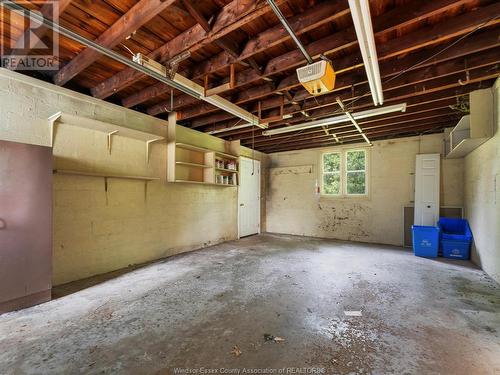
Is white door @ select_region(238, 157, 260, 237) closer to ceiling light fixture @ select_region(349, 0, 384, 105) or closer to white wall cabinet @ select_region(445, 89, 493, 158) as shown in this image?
ceiling light fixture @ select_region(349, 0, 384, 105)

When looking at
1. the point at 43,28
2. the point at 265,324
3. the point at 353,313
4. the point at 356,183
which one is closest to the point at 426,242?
the point at 356,183

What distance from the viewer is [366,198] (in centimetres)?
595

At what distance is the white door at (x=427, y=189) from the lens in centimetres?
504

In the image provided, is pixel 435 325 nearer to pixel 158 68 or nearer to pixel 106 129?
pixel 158 68

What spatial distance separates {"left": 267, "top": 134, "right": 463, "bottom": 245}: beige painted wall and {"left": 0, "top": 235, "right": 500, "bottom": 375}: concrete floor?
2.15 metres

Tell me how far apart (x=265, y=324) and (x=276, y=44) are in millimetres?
2739

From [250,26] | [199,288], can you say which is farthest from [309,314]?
[250,26]

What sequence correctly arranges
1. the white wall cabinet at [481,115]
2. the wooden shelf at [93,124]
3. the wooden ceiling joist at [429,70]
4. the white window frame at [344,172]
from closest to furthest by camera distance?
the wooden ceiling joist at [429,70]
the wooden shelf at [93,124]
the white wall cabinet at [481,115]
the white window frame at [344,172]

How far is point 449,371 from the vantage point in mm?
1557

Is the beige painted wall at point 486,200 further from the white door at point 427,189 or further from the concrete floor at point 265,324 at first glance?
the white door at point 427,189

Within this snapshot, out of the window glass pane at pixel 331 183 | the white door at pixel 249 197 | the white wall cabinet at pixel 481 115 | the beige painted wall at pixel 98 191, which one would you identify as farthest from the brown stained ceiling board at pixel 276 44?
the white door at pixel 249 197

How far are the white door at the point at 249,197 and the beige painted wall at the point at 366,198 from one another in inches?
25.1

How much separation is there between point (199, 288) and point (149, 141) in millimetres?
2718

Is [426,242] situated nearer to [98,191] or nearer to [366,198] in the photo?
[366,198]
